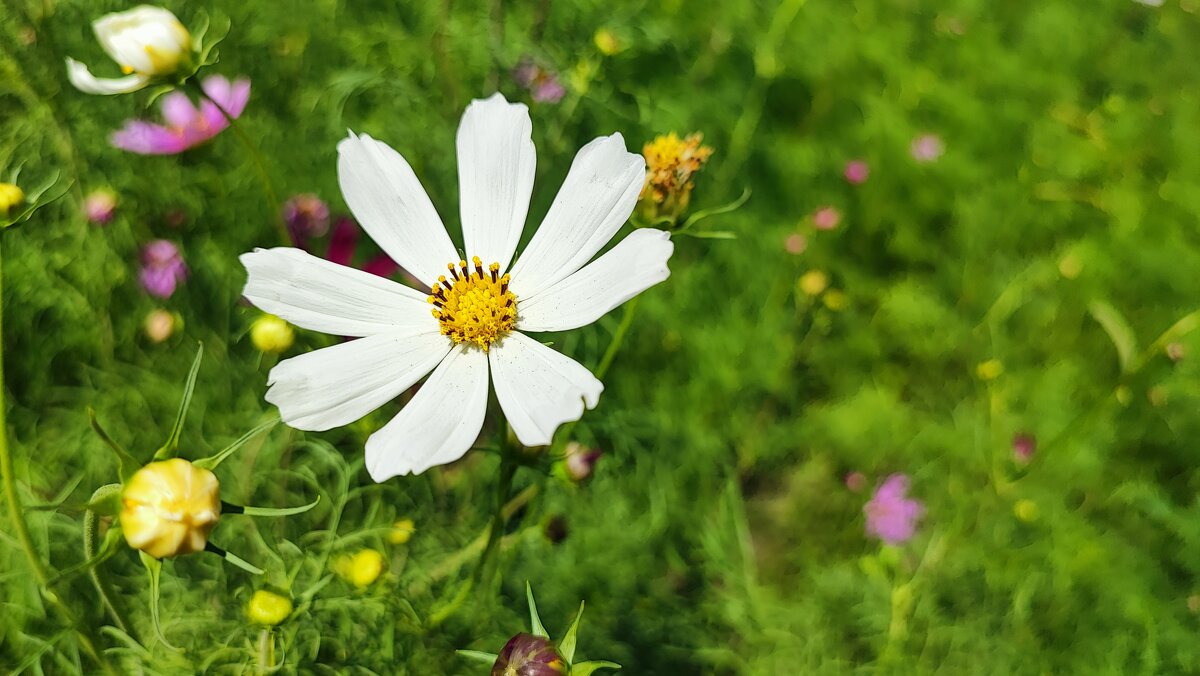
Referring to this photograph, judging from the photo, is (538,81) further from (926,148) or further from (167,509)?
(167,509)

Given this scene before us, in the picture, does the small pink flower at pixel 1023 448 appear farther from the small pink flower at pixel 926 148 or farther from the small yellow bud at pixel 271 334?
the small yellow bud at pixel 271 334

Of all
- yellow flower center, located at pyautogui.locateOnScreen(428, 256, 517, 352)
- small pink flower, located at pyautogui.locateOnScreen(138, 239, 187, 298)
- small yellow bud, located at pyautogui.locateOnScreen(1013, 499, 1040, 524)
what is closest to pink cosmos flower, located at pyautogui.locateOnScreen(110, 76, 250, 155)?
small pink flower, located at pyautogui.locateOnScreen(138, 239, 187, 298)

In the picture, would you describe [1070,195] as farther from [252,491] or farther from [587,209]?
[252,491]

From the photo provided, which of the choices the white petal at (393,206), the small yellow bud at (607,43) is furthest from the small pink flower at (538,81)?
the white petal at (393,206)

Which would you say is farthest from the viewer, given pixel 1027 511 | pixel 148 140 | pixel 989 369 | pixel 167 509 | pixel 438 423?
pixel 989 369

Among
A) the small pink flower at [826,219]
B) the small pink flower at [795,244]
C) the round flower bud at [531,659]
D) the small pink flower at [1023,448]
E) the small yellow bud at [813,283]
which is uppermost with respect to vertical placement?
the round flower bud at [531,659]

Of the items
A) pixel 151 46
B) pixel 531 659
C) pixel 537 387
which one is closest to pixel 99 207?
pixel 151 46
